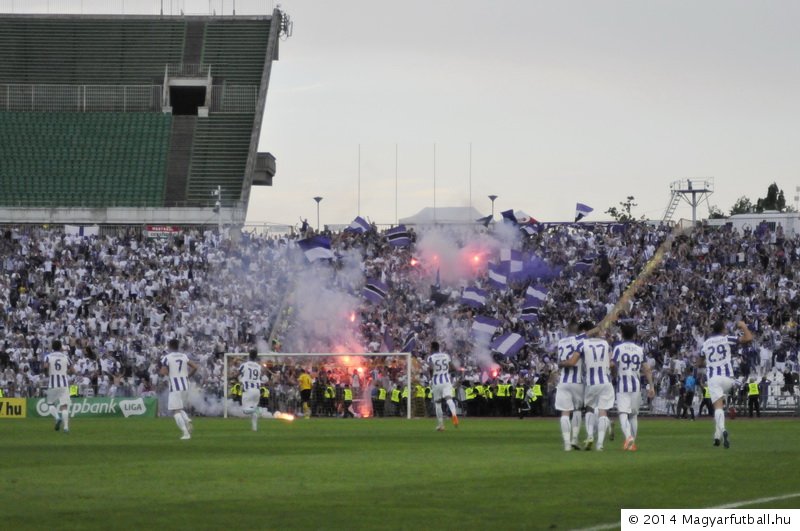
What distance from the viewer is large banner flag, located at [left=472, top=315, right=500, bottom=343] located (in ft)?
196

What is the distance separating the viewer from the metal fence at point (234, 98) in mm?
91500

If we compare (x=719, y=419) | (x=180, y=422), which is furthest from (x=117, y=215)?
(x=719, y=419)

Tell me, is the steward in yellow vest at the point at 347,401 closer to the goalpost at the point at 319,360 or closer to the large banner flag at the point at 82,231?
the goalpost at the point at 319,360

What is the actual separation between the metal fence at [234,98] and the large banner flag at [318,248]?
85.8 ft

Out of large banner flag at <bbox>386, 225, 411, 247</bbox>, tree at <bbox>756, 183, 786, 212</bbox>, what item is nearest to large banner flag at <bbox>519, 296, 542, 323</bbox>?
large banner flag at <bbox>386, 225, 411, 247</bbox>

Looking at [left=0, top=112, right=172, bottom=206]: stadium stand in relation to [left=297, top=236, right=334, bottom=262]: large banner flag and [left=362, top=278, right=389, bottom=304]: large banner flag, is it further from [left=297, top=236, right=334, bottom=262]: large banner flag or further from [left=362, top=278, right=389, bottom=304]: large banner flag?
[left=362, top=278, right=389, bottom=304]: large banner flag

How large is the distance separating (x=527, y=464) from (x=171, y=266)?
4731 centimetres

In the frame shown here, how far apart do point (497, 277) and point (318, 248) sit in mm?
8196

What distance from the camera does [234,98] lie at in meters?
92.0

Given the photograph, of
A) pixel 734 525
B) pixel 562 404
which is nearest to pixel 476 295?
pixel 562 404

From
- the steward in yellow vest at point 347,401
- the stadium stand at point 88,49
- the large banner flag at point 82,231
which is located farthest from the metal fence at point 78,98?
the steward in yellow vest at point 347,401

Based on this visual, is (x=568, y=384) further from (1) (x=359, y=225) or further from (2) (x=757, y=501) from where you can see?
(1) (x=359, y=225)

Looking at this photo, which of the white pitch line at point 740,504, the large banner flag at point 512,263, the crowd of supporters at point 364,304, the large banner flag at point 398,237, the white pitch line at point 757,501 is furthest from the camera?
the large banner flag at point 398,237

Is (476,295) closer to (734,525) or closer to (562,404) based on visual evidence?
(562,404)
